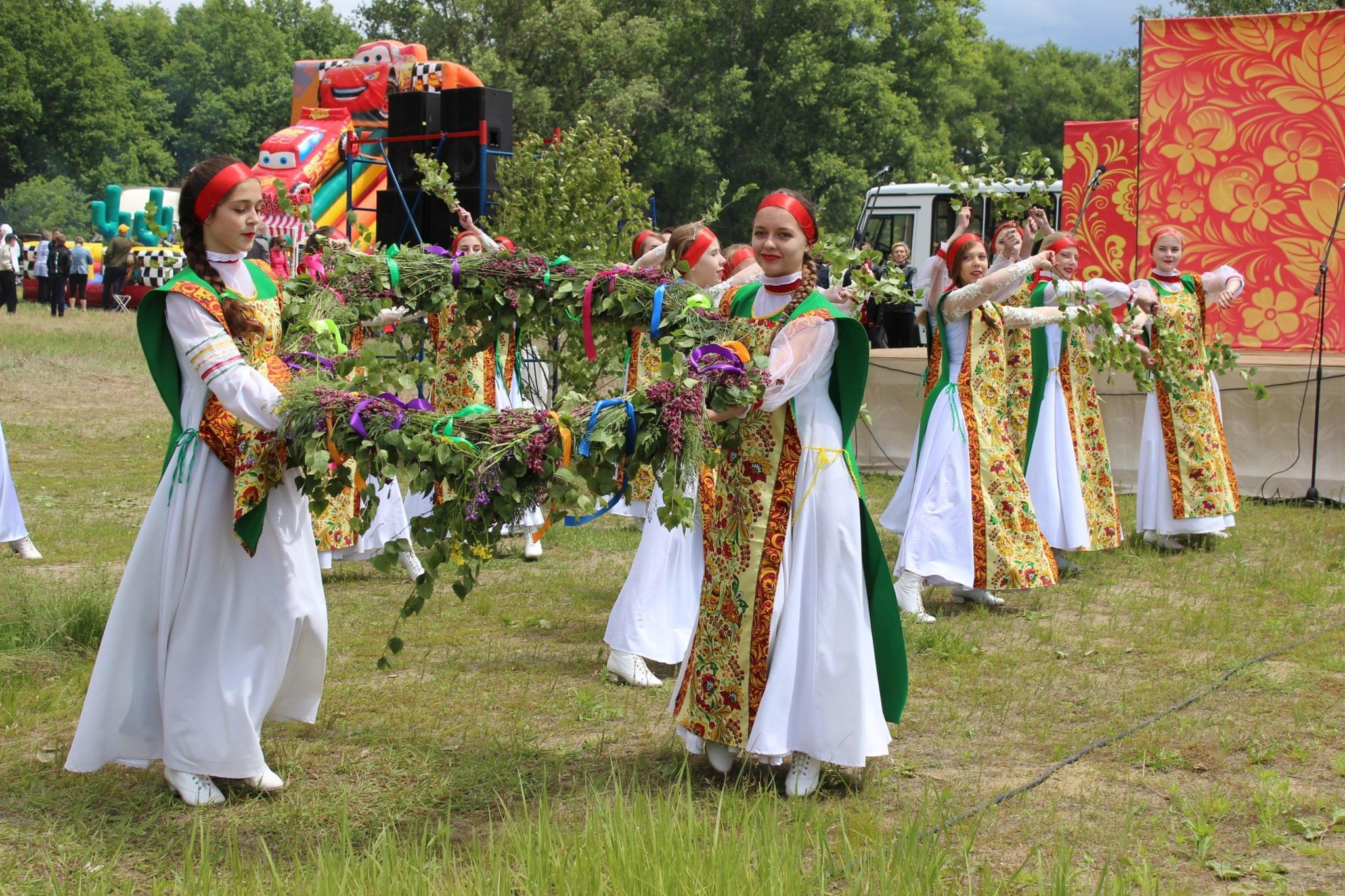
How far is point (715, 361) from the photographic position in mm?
3902

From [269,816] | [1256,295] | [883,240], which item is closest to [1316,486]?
[1256,295]

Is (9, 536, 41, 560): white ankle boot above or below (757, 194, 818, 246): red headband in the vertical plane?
below

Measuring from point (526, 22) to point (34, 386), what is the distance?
22.9m

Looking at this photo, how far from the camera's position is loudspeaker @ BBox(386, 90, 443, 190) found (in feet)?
53.0

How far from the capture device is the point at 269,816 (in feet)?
13.2

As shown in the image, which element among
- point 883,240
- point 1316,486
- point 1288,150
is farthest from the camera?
point 883,240

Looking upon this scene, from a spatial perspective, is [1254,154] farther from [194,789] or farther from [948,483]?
[194,789]

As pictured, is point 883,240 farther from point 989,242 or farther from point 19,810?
point 19,810

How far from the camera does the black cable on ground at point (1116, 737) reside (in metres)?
3.84

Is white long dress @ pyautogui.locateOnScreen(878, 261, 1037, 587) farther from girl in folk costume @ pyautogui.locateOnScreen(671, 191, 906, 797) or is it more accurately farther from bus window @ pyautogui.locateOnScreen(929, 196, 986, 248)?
bus window @ pyautogui.locateOnScreen(929, 196, 986, 248)

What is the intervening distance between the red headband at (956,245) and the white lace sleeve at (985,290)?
0.15 meters

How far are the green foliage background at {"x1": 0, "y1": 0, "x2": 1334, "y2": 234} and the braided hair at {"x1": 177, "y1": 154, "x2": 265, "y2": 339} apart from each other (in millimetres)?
19360

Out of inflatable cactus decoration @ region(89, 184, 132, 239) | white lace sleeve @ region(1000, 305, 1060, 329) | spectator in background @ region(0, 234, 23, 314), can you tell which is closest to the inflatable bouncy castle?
spectator in background @ region(0, 234, 23, 314)

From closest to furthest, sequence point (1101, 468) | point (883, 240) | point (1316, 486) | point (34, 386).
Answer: point (1101, 468) → point (1316, 486) → point (34, 386) → point (883, 240)
